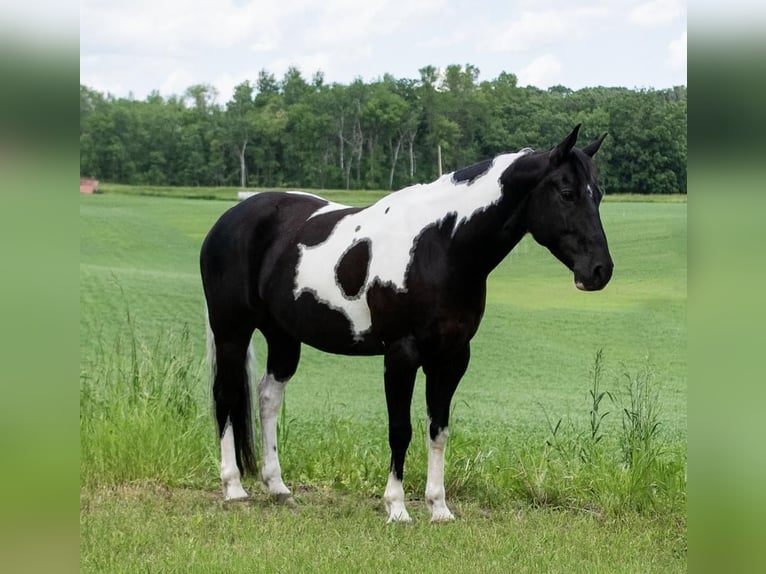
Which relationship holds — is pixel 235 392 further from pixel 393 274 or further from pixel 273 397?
pixel 393 274

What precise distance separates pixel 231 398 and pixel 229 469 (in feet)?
1.38

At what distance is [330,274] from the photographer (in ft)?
15.2

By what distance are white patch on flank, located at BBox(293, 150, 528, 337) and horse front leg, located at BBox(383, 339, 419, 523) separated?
0.30 m

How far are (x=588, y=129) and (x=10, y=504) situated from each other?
678 cm

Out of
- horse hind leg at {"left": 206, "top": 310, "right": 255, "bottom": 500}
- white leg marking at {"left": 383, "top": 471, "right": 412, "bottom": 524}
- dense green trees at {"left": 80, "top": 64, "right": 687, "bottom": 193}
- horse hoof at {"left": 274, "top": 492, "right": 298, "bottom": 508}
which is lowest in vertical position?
horse hoof at {"left": 274, "top": 492, "right": 298, "bottom": 508}

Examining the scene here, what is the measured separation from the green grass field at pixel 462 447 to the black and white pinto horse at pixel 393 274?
1.48ft

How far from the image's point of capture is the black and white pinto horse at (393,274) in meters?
4.14

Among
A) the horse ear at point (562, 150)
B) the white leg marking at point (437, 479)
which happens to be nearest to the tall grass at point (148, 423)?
the white leg marking at point (437, 479)

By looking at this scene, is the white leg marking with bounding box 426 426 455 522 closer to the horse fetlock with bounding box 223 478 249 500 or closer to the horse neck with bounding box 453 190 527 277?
the horse neck with bounding box 453 190 527 277

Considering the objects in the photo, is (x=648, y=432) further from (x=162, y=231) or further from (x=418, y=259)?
(x=162, y=231)

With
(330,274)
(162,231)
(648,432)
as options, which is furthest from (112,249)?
(648,432)

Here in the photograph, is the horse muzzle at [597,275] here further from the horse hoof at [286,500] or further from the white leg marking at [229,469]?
the white leg marking at [229,469]

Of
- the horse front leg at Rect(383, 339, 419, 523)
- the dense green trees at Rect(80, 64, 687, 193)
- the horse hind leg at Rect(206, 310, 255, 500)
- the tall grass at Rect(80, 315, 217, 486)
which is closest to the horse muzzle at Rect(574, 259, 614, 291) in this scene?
the horse front leg at Rect(383, 339, 419, 523)

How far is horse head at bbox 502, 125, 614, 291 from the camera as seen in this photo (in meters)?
4.02
